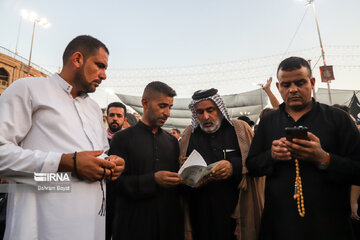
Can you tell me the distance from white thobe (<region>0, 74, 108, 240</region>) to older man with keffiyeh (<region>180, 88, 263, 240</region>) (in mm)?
1023

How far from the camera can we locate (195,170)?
1.81 meters

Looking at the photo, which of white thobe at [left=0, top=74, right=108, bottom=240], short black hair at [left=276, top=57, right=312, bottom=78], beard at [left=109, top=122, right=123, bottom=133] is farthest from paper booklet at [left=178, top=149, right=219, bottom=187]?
beard at [left=109, top=122, right=123, bottom=133]

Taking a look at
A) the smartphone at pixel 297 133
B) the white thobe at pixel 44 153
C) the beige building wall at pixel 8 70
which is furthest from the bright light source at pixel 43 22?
the smartphone at pixel 297 133

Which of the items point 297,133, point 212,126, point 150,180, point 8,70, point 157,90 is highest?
point 8,70

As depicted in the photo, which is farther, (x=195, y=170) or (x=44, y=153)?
(x=195, y=170)

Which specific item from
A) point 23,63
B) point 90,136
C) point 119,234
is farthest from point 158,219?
point 23,63

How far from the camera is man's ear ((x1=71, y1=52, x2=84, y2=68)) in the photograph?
161cm

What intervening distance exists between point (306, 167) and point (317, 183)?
0.13 meters

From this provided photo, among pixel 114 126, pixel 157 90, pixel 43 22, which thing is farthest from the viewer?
pixel 43 22

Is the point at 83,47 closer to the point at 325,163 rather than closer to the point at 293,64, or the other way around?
the point at 293,64

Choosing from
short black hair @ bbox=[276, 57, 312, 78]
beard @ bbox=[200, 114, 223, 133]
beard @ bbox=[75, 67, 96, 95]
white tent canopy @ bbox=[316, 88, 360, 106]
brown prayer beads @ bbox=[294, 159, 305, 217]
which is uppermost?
white tent canopy @ bbox=[316, 88, 360, 106]

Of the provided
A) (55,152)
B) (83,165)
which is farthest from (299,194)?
(55,152)

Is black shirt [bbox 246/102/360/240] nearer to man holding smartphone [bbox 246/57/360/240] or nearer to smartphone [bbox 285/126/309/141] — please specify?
man holding smartphone [bbox 246/57/360/240]

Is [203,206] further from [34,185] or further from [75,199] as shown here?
[34,185]
